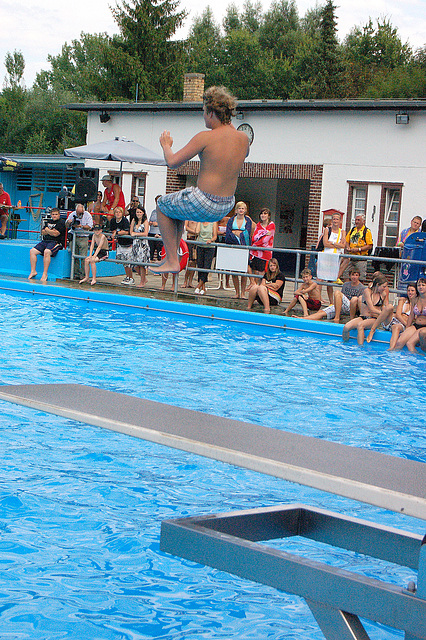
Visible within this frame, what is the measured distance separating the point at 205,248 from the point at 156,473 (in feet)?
26.1

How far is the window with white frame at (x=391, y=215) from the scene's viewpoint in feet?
53.5

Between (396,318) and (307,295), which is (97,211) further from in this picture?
(396,318)

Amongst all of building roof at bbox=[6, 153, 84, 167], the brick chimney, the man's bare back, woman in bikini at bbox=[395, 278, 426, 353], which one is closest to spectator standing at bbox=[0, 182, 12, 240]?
building roof at bbox=[6, 153, 84, 167]

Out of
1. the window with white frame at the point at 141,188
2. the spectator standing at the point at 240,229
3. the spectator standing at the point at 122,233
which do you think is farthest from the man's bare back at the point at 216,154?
the window with white frame at the point at 141,188

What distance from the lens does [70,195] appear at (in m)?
17.4

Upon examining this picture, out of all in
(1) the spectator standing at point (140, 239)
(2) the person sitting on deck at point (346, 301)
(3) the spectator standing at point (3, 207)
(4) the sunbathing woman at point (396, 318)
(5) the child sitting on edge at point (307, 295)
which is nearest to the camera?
(4) the sunbathing woman at point (396, 318)

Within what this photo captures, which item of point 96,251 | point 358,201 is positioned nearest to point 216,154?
point 96,251

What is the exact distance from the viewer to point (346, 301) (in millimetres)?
11711

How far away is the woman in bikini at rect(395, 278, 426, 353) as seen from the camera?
10.1m

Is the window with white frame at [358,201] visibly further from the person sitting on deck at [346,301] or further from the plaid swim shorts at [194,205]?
the plaid swim shorts at [194,205]

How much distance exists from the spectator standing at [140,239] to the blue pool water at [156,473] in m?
2.73

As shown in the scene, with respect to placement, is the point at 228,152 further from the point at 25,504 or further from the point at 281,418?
the point at 281,418

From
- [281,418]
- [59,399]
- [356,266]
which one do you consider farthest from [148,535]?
[356,266]

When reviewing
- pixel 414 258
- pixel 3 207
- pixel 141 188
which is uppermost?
pixel 141 188
